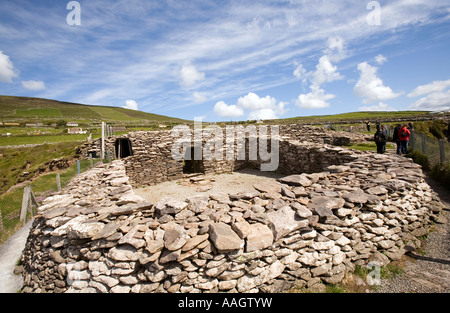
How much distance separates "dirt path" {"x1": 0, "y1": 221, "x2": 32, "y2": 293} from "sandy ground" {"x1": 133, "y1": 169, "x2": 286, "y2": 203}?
186 inches

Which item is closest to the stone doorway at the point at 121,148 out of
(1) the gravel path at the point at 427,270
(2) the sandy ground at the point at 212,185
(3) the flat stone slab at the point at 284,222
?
(2) the sandy ground at the point at 212,185

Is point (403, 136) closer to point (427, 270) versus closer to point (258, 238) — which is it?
point (427, 270)

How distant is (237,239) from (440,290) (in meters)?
4.03

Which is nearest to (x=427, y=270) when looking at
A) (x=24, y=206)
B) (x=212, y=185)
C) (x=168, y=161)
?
(x=212, y=185)

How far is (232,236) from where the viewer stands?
4.06m

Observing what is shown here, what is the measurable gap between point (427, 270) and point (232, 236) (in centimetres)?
448

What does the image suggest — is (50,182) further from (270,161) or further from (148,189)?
(270,161)

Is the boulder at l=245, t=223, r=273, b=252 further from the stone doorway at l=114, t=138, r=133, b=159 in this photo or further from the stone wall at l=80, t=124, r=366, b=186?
the stone doorway at l=114, t=138, r=133, b=159

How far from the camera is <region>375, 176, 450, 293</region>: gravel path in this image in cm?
428

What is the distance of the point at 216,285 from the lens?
157 inches

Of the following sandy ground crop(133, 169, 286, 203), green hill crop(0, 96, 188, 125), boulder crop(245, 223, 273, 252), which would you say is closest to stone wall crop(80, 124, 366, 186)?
sandy ground crop(133, 169, 286, 203)

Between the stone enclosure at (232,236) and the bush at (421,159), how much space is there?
17.6 ft
